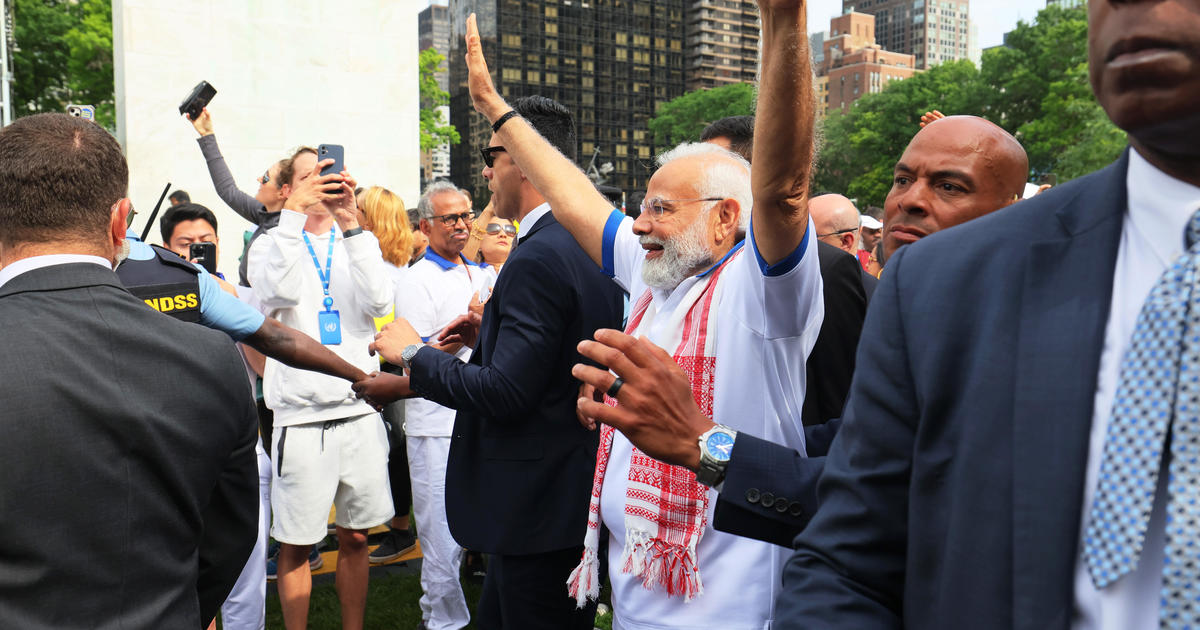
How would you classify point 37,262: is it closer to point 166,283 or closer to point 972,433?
point 166,283

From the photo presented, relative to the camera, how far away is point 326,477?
15.5 feet

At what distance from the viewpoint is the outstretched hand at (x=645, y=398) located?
177 cm

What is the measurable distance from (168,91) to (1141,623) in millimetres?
15736

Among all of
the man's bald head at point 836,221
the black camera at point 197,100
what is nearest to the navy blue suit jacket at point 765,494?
the man's bald head at point 836,221

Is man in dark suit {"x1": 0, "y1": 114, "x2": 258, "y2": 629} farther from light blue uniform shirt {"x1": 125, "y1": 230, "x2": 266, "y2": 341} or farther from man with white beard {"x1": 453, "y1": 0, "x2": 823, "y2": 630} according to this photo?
man with white beard {"x1": 453, "y1": 0, "x2": 823, "y2": 630}

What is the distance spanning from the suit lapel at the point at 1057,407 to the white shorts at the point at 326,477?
4171 mm

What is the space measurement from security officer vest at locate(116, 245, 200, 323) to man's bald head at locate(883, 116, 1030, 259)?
2.26 m

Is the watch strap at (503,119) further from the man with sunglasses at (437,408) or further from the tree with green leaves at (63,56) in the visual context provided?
the tree with green leaves at (63,56)

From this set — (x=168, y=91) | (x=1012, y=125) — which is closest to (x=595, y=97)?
(x=1012, y=125)

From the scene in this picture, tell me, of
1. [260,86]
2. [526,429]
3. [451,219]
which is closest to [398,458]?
[451,219]

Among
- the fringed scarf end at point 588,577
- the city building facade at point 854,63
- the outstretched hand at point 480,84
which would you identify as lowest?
the fringed scarf end at point 588,577

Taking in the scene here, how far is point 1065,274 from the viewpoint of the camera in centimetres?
108

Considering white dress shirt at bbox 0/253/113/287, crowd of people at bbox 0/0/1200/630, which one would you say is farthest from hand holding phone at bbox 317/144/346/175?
white dress shirt at bbox 0/253/113/287

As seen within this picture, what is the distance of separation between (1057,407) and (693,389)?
145 cm
